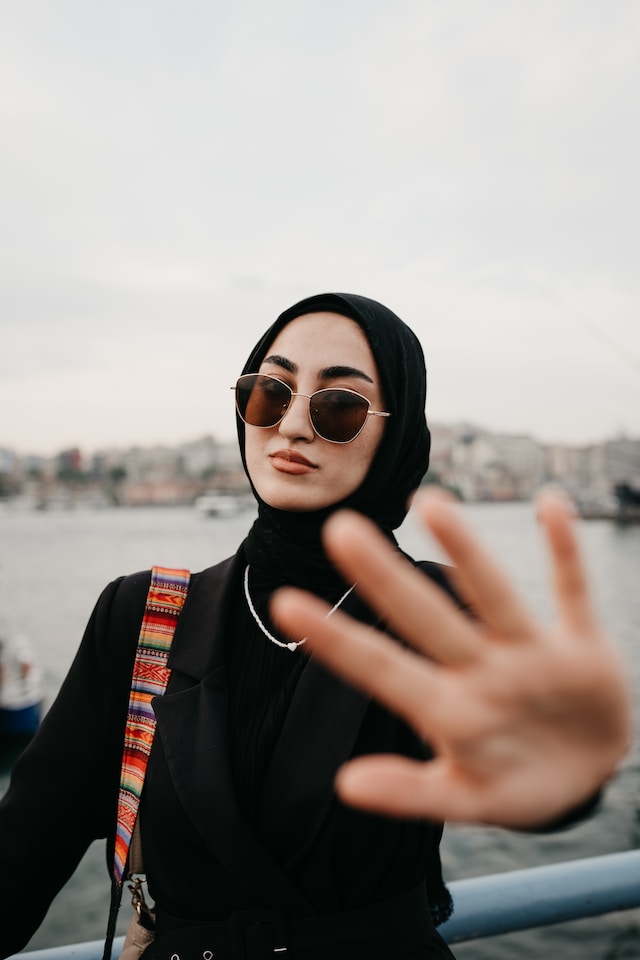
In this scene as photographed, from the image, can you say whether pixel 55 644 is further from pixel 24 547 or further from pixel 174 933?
pixel 24 547

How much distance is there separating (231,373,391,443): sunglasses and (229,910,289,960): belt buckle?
2.82 feet

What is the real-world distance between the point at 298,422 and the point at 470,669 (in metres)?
0.95

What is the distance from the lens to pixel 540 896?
1578 mm

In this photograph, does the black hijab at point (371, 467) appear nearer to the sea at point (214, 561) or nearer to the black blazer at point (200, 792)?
the black blazer at point (200, 792)

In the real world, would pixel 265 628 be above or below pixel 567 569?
below

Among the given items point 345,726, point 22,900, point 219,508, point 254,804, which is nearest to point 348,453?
point 345,726

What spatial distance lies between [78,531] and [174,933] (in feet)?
249

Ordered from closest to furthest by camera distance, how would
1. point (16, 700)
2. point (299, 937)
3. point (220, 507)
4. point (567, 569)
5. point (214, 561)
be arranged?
point (567, 569)
point (299, 937)
point (16, 700)
point (214, 561)
point (220, 507)

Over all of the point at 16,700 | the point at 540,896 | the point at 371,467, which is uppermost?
the point at 371,467

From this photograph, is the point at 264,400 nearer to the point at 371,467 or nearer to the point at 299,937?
the point at 371,467

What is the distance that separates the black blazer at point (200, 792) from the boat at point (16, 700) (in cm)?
1176

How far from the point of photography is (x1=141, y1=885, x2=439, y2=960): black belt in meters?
1.29

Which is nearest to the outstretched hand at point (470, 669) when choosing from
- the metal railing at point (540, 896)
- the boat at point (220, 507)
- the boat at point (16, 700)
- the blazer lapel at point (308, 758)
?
the blazer lapel at point (308, 758)

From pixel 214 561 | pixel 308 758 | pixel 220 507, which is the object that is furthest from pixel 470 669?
pixel 220 507
